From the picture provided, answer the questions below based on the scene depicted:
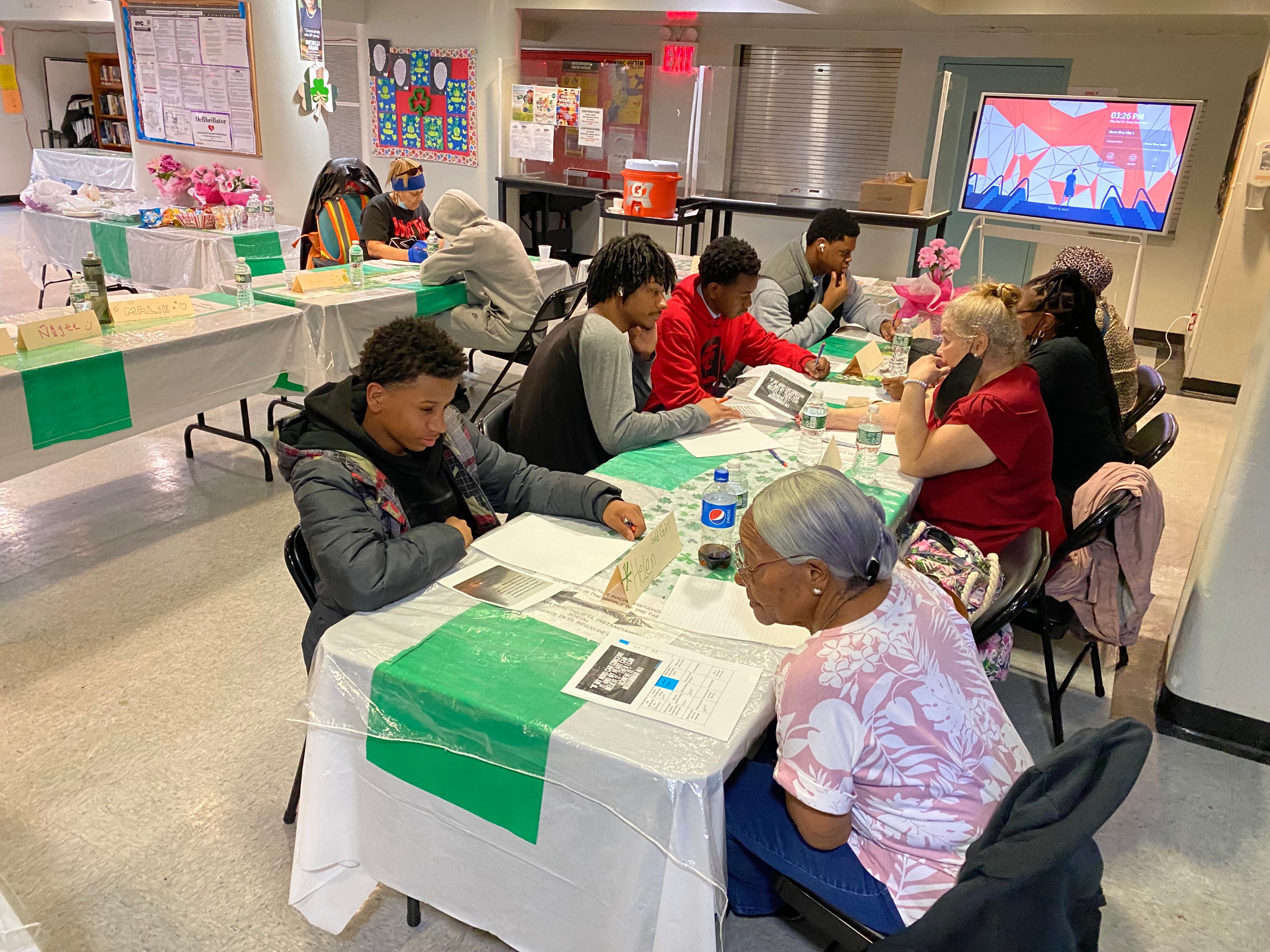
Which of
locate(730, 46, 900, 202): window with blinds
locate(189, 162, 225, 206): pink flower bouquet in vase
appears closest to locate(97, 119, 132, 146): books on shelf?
locate(189, 162, 225, 206): pink flower bouquet in vase

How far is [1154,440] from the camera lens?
2.56 meters

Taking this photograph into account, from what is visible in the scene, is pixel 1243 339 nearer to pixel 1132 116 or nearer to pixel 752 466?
pixel 1132 116

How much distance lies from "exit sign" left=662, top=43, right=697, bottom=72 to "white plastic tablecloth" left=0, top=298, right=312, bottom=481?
5343mm

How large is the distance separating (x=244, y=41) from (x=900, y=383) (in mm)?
5262

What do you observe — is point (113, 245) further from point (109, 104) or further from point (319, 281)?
point (109, 104)

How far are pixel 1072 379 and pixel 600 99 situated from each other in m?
6.43

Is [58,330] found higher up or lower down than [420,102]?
lower down

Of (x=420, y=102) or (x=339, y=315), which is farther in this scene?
(x=420, y=102)

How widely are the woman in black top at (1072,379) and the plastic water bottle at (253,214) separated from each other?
4.78 m

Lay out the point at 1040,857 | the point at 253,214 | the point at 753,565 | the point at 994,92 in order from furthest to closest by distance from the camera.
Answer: the point at 994,92
the point at 253,214
the point at 753,565
the point at 1040,857

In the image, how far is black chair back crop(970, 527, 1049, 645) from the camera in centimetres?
178

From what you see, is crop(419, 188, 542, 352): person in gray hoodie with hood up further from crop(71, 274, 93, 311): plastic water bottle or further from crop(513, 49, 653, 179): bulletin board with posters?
crop(513, 49, 653, 179): bulletin board with posters

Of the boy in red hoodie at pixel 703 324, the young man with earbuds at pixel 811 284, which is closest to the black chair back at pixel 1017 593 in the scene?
the boy in red hoodie at pixel 703 324

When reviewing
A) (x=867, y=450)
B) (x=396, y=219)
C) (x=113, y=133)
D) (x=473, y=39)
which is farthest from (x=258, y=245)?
(x=113, y=133)
